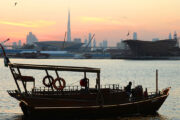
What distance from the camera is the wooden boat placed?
24.7 m

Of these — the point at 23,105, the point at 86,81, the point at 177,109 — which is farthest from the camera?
the point at 177,109

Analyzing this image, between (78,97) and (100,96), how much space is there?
1.48 metres

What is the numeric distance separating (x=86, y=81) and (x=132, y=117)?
4.31m

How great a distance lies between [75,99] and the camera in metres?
25.7

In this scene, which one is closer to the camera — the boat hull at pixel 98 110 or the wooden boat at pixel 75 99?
the boat hull at pixel 98 110

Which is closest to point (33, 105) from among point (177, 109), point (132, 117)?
point (132, 117)

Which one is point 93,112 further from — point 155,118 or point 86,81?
point 155,118

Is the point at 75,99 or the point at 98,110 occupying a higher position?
the point at 75,99

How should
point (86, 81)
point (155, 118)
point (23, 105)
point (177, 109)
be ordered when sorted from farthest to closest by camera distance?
1. point (177, 109)
2. point (155, 118)
3. point (86, 81)
4. point (23, 105)

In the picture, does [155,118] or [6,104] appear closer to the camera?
[155,118]

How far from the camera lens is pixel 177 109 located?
33.1m

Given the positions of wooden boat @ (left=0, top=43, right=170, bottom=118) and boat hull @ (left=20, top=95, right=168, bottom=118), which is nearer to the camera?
boat hull @ (left=20, top=95, right=168, bottom=118)

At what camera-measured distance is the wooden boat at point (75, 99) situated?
2469 cm

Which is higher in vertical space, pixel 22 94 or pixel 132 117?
pixel 22 94
